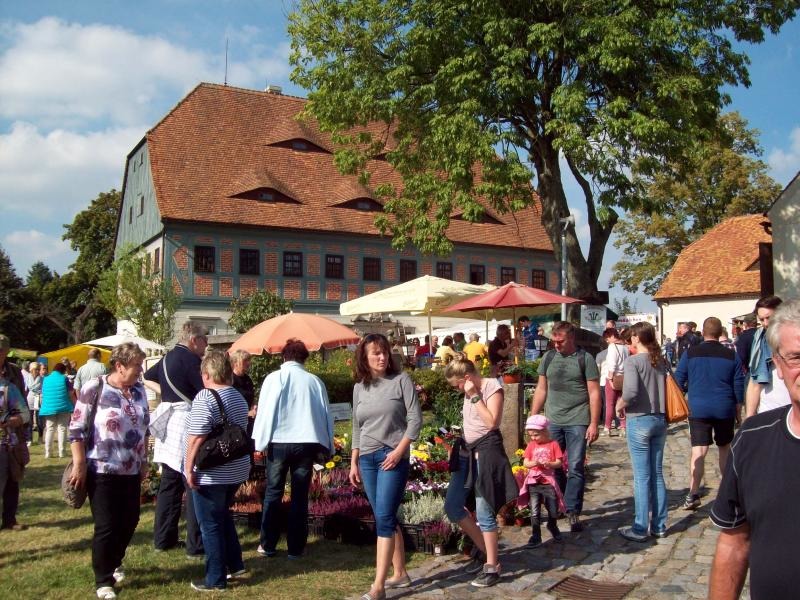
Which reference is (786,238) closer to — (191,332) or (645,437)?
(645,437)

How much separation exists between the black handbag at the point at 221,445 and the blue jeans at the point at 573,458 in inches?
112

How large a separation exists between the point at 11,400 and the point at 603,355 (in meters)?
9.44

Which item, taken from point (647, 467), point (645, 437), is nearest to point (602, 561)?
point (647, 467)

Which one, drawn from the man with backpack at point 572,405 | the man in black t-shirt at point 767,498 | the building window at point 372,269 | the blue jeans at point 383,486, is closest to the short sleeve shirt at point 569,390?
the man with backpack at point 572,405

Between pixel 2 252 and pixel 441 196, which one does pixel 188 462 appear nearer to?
pixel 441 196

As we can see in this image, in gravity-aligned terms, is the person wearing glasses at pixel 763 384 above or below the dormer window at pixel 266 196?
below

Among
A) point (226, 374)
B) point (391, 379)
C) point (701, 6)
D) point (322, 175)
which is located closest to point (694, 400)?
point (391, 379)

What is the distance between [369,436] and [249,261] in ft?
98.0

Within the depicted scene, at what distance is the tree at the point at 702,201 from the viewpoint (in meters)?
41.9

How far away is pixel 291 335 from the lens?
11828mm

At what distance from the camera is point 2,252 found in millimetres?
53500

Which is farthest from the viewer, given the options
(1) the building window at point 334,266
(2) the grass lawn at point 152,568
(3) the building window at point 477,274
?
(3) the building window at point 477,274

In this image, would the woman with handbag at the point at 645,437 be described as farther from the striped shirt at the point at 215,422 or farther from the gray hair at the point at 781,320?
the gray hair at the point at 781,320

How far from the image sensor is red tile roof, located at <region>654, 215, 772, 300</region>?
123ft
